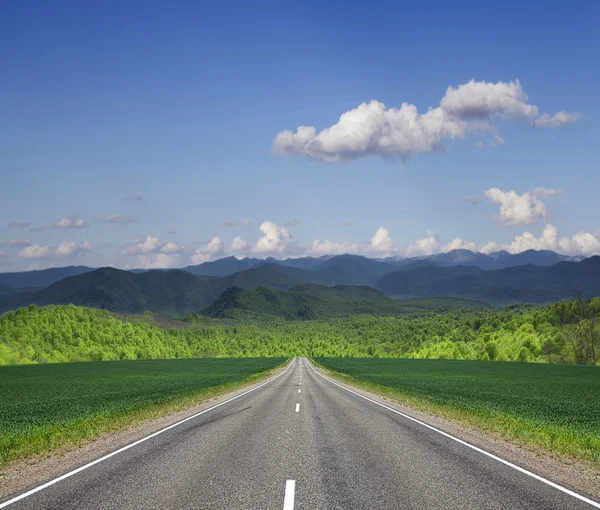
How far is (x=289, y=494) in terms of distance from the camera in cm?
859

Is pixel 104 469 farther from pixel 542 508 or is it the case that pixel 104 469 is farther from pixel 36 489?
pixel 542 508

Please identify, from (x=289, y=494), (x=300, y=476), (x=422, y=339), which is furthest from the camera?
(x=422, y=339)

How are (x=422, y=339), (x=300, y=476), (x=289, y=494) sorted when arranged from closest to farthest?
1. (x=289, y=494)
2. (x=300, y=476)
3. (x=422, y=339)

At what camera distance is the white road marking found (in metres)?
7.88

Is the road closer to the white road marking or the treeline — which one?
the white road marking

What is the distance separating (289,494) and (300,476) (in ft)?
4.56

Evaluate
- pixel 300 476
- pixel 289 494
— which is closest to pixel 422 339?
pixel 300 476

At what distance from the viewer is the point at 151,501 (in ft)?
27.3

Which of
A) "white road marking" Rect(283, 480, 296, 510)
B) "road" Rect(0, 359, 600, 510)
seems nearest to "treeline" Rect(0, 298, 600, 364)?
"road" Rect(0, 359, 600, 510)

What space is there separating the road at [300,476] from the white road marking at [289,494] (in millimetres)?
21

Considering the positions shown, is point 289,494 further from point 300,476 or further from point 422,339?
point 422,339

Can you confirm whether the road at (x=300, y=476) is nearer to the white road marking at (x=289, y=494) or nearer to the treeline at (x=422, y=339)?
the white road marking at (x=289, y=494)

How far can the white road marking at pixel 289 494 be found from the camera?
7883 millimetres

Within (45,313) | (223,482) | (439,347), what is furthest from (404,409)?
(45,313)
